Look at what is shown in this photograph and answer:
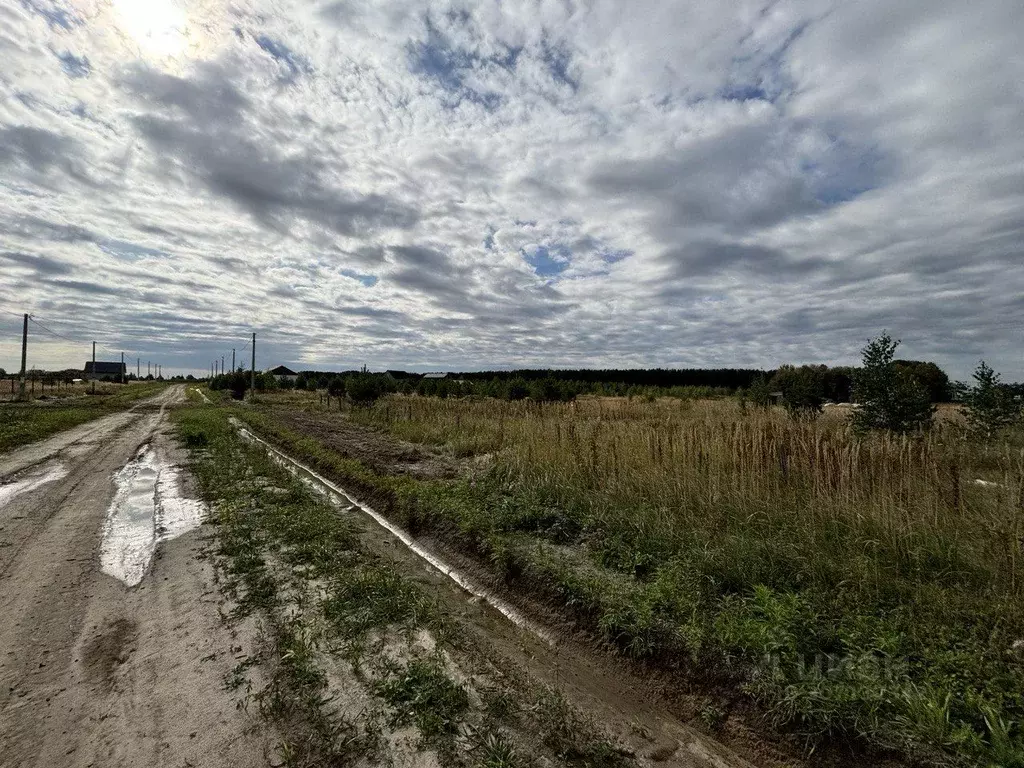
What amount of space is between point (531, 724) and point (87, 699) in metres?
2.52

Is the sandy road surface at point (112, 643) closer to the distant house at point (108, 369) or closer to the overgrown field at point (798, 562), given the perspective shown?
the overgrown field at point (798, 562)

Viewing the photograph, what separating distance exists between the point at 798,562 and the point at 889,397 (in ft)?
16.0

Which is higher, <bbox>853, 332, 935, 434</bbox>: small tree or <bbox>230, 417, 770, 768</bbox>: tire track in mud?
<bbox>853, 332, 935, 434</bbox>: small tree

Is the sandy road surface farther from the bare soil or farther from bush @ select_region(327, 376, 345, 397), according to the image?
bush @ select_region(327, 376, 345, 397)

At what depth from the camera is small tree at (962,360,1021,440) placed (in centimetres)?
721

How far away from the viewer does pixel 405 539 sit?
6.34 m

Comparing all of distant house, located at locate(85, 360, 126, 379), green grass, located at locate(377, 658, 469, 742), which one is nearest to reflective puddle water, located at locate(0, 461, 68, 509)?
green grass, located at locate(377, 658, 469, 742)

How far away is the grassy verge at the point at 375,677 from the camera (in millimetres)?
2598

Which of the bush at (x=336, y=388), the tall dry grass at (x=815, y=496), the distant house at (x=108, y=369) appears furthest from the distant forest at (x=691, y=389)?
the distant house at (x=108, y=369)

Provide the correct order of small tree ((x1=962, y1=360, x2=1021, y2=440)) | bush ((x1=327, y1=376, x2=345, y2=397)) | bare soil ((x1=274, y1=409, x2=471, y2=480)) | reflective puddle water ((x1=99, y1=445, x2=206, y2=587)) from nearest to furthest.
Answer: reflective puddle water ((x1=99, y1=445, x2=206, y2=587)), small tree ((x1=962, y1=360, x2=1021, y2=440)), bare soil ((x1=274, y1=409, x2=471, y2=480)), bush ((x1=327, y1=376, x2=345, y2=397))

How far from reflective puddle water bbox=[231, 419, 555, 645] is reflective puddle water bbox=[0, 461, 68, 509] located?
12.3 feet

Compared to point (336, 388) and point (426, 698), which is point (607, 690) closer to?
point (426, 698)

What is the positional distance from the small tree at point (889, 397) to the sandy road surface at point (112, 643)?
8556 millimetres

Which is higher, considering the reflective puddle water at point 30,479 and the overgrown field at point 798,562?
the overgrown field at point 798,562
